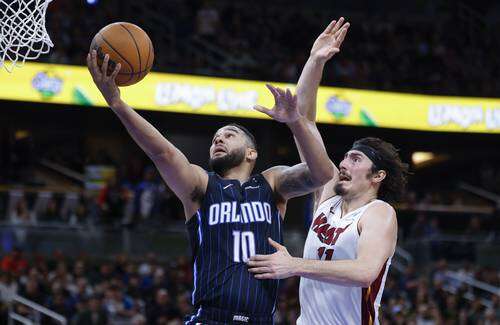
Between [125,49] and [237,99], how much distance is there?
1310cm

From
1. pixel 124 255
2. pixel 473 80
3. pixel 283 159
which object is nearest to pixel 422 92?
pixel 473 80

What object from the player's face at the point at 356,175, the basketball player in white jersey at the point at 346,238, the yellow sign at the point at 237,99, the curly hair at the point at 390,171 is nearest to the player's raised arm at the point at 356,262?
the basketball player in white jersey at the point at 346,238

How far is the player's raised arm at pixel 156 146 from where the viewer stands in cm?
442

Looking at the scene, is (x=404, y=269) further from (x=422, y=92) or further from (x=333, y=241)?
(x=333, y=241)

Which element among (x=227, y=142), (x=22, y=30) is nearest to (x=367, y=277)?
(x=227, y=142)

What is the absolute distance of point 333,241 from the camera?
506cm

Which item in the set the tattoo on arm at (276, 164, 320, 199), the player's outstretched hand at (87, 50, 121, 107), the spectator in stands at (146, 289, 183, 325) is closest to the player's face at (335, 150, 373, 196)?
the tattoo on arm at (276, 164, 320, 199)

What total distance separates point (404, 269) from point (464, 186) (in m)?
8.22

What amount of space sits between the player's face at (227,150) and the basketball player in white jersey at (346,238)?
54 cm

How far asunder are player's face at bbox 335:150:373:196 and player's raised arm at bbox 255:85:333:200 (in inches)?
13.6

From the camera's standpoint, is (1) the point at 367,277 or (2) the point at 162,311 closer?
(1) the point at 367,277

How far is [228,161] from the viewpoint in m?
5.01

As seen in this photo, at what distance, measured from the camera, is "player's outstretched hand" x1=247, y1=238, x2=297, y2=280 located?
14.6 ft

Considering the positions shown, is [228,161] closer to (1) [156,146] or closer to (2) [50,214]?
(1) [156,146]
